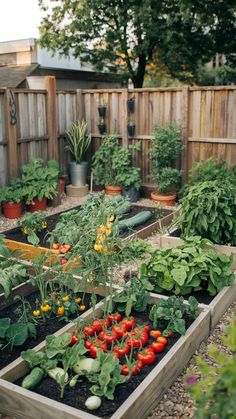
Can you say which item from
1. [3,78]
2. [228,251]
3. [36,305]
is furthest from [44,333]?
[3,78]

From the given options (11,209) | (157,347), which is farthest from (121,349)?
(11,209)

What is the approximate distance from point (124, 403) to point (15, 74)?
1054 cm

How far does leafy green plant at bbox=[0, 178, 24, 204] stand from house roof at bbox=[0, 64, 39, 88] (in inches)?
191

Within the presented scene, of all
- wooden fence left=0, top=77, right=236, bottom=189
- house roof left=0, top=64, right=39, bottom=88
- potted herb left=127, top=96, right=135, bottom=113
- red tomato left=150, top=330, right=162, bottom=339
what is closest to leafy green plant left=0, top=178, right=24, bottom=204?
wooden fence left=0, top=77, right=236, bottom=189

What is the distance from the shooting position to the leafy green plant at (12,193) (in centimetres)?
662

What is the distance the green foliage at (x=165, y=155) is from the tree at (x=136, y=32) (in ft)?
17.7

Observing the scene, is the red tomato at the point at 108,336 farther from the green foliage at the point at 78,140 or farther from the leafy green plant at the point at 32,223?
the green foliage at the point at 78,140

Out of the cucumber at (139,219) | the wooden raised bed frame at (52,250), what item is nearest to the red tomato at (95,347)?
the wooden raised bed frame at (52,250)

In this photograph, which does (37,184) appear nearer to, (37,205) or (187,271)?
(37,205)

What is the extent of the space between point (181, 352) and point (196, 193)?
7.13 feet

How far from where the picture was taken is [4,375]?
269cm

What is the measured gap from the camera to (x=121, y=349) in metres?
2.96

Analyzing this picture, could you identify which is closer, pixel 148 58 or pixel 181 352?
pixel 181 352

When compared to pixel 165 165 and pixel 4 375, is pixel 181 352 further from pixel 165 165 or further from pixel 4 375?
pixel 165 165
